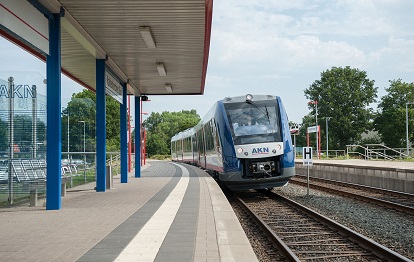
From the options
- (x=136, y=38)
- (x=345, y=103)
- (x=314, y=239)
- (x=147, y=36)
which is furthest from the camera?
(x=345, y=103)

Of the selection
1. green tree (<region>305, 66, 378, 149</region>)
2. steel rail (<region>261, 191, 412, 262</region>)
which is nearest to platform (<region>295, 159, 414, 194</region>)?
steel rail (<region>261, 191, 412, 262</region>)

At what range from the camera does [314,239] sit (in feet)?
27.5

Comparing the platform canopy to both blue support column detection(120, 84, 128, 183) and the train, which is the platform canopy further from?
the train

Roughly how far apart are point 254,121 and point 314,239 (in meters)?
6.38

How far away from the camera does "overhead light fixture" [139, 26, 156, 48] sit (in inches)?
444

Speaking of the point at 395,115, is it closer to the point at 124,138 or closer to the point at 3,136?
the point at 124,138

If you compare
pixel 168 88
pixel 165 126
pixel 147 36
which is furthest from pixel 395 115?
pixel 165 126

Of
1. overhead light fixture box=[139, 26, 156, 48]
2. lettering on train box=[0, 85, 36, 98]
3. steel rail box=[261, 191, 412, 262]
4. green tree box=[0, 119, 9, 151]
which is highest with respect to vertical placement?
overhead light fixture box=[139, 26, 156, 48]

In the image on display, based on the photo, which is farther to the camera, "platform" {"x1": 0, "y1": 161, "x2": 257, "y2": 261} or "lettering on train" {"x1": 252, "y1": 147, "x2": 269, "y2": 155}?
"lettering on train" {"x1": 252, "y1": 147, "x2": 269, "y2": 155}

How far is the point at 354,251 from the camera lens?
7266 millimetres

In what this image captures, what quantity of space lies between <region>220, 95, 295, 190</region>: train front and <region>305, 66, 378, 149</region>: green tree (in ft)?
Answer: 177

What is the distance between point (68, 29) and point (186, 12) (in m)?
3.17

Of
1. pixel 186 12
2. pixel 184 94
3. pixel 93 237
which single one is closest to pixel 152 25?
pixel 186 12

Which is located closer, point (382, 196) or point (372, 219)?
point (372, 219)
